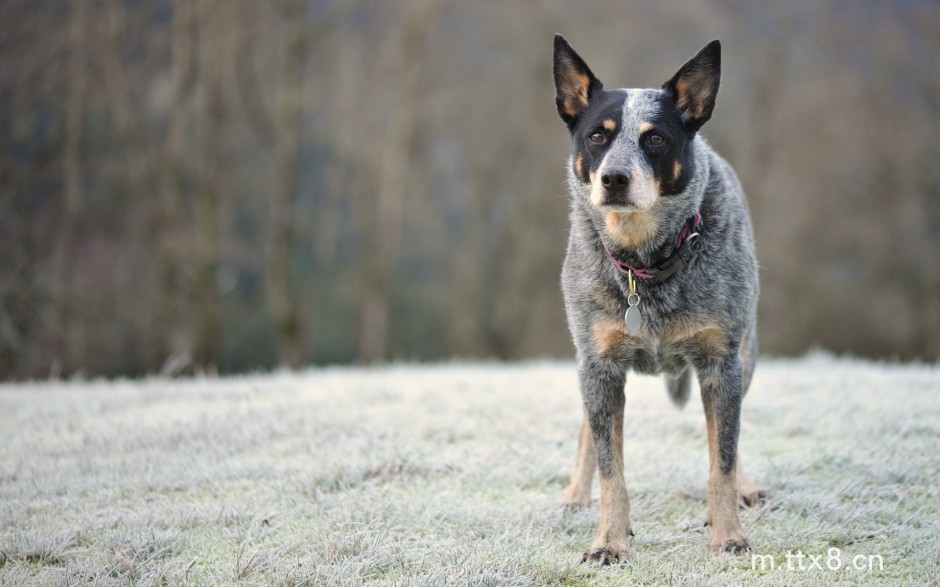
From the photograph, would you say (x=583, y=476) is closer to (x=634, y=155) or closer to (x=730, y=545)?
(x=730, y=545)

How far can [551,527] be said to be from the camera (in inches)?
155

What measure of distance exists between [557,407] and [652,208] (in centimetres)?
271

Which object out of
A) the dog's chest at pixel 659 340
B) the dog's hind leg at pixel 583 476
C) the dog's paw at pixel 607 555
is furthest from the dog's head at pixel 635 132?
the dog's paw at pixel 607 555

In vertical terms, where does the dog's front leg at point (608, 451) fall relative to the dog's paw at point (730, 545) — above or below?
above

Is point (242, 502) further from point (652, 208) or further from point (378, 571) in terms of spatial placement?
point (652, 208)

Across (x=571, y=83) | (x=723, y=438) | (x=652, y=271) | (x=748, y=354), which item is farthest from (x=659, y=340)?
(x=571, y=83)

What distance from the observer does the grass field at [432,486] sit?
341 centimetres

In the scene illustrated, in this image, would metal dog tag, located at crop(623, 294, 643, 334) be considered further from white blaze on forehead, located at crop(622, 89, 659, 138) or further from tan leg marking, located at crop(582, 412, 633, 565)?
white blaze on forehead, located at crop(622, 89, 659, 138)

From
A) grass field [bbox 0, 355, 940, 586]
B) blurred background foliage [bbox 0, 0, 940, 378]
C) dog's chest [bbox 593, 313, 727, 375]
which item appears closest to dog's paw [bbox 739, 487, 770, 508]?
grass field [bbox 0, 355, 940, 586]

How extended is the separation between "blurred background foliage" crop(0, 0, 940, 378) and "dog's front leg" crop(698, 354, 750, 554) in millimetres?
10189

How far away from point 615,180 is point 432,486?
1.87 m

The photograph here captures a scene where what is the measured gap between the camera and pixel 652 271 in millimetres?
3814

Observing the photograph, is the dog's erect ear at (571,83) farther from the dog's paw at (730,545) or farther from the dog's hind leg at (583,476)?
the dog's paw at (730,545)

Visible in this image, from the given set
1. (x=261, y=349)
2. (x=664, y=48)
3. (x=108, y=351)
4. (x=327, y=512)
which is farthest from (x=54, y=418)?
(x=664, y=48)
